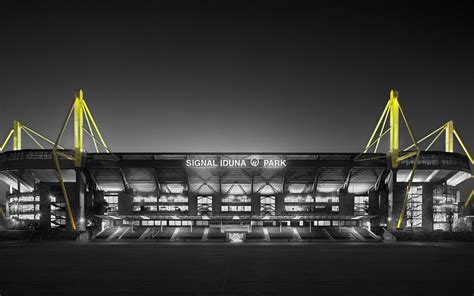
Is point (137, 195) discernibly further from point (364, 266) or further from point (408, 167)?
point (364, 266)

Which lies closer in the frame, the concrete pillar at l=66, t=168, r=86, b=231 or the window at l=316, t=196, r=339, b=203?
the concrete pillar at l=66, t=168, r=86, b=231

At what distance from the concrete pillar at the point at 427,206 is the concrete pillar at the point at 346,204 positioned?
14153 millimetres

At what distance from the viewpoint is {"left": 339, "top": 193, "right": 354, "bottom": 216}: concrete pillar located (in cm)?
9794

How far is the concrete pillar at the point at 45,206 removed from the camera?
9350 cm

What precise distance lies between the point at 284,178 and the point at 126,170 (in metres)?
32.4

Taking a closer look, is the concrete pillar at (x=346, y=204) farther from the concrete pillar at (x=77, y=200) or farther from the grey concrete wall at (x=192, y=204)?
the concrete pillar at (x=77, y=200)

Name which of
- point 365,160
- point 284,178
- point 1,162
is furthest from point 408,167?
point 1,162

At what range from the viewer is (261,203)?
10856cm

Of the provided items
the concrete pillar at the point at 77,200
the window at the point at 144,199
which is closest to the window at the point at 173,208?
the window at the point at 144,199

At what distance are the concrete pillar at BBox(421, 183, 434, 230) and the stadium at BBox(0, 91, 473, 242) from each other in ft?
0.66

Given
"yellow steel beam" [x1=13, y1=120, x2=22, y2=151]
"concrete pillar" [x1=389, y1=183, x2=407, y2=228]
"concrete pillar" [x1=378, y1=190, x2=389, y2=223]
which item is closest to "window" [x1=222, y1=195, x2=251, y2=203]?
"concrete pillar" [x1=378, y1=190, x2=389, y2=223]

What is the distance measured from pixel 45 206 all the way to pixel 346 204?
6174 cm

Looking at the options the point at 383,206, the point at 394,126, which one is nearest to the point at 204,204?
the point at 383,206

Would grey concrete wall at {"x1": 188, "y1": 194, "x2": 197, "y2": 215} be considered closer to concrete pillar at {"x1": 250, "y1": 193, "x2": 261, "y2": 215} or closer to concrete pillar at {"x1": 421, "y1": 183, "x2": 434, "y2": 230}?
concrete pillar at {"x1": 250, "y1": 193, "x2": 261, "y2": 215}
